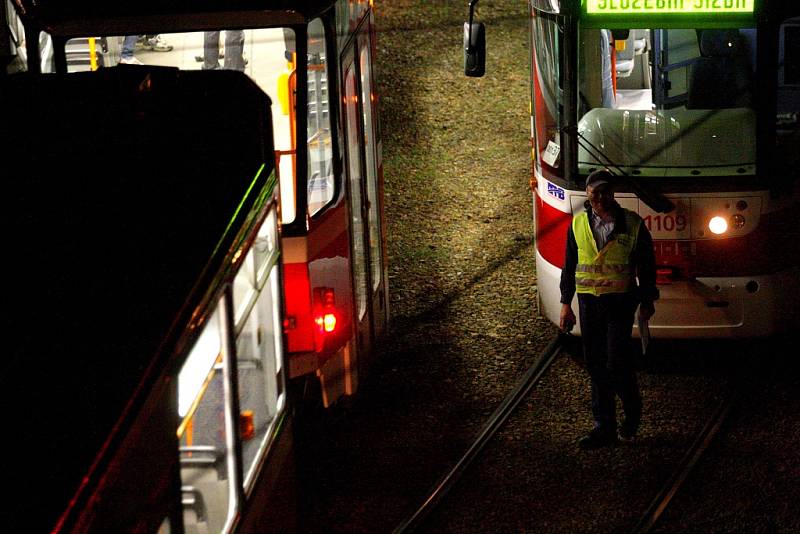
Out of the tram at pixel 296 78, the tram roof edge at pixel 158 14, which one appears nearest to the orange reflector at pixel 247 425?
the tram at pixel 296 78

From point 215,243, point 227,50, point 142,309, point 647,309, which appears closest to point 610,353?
point 647,309

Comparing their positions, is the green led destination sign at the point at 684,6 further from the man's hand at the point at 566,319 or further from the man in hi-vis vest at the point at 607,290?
the man's hand at the point at 566,319

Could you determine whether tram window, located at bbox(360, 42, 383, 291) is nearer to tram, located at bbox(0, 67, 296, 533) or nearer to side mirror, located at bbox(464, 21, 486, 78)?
side mirror, located at bbox(464, 21, 486, 78)

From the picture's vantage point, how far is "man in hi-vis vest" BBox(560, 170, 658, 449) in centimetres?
765

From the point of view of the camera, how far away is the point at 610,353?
309 inches

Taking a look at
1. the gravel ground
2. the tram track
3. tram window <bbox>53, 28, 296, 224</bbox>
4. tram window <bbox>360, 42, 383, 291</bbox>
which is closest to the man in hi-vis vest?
the gravel ground

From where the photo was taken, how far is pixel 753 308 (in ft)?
28.5

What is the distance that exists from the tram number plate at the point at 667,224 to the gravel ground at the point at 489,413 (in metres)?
1.07

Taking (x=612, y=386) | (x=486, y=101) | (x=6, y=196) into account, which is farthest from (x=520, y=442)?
(x=486, y=101)

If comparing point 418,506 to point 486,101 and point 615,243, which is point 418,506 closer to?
point 615,243

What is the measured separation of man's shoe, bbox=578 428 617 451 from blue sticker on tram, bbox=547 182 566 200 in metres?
1.58

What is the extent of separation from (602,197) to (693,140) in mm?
1165

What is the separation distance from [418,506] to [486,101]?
10.5 m

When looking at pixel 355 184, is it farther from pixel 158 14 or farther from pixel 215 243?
pixel 215 243
